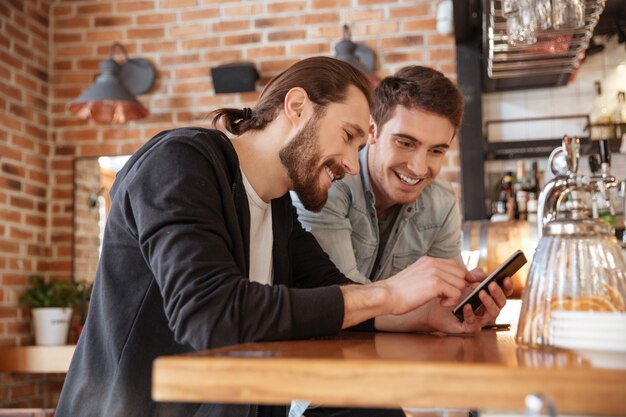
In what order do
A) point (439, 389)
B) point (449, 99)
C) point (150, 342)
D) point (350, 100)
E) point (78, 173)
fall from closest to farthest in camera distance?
point (439, 389)
point (150, 342)
point (350, 100)
point (449, 99)
point (78, 173)

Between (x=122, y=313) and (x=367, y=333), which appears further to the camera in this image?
(x=367, y=333)

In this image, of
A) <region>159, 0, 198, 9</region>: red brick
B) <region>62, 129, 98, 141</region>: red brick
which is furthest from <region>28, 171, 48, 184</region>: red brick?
<region>159, 0, 198, 9</region>: red brick

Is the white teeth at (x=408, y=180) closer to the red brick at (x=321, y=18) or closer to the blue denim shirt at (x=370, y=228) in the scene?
the blue denim shirt at (x=370, y=228)

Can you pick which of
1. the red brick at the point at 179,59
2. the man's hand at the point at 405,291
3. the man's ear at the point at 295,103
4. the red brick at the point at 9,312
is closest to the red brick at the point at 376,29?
the red brick at the point at 179,59

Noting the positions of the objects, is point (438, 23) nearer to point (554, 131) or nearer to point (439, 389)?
point (554, 131)

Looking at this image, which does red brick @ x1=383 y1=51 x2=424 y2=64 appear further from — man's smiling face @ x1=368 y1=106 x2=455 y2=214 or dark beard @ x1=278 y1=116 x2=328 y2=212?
dark beard @ x1=278 y1=116 x2=328 y2=212

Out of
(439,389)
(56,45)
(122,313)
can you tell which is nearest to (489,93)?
(56,45)

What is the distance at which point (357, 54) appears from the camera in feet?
13.3

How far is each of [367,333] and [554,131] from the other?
292cm

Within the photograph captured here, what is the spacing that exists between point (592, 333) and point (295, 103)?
0.84 meters

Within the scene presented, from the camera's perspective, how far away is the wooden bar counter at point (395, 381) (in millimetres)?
667

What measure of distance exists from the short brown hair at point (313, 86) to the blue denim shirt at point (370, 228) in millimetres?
A: 359

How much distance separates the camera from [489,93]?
4113 mm

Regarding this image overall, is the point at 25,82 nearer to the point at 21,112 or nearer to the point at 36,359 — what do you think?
the point at 21,112
